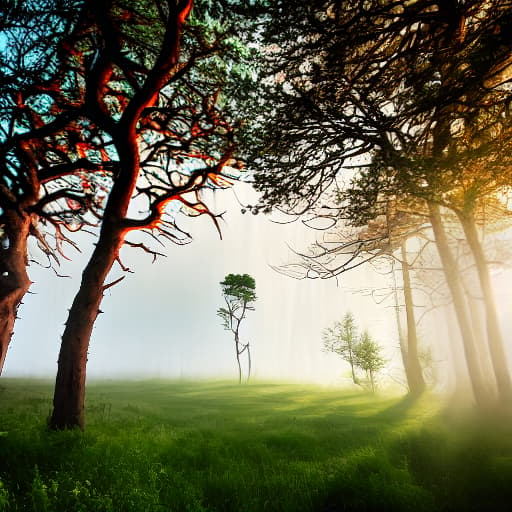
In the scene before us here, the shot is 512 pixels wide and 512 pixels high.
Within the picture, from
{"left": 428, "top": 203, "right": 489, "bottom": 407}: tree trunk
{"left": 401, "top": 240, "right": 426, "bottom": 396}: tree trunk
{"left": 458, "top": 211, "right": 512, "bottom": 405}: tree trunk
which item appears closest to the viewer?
{"left": 458, "top": 211, "right": 512, "bottom": 405}: tree trunk

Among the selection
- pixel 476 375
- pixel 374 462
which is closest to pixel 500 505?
pixel 374 462

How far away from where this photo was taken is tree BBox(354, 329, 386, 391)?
2908 cm

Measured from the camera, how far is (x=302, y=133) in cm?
723

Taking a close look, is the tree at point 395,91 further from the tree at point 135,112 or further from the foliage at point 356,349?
the foliage at point 356,349

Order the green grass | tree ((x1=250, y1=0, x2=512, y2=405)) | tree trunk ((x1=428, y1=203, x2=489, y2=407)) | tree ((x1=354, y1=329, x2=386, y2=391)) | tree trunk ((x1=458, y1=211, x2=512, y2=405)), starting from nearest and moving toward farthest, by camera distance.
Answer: the green grass
tree ((x1=250, y1=0, x2=512, y2=405))
tree trunk ((x1=458, y1=211, x2=512, y2=405))
tree trunk ((x1=428, y1=203, x2=489, y2=407))
tree ((x1=354, y1=329, x2=386, y2=391))

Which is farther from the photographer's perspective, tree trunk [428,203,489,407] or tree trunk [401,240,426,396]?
tree trunk [401,240,426,396]

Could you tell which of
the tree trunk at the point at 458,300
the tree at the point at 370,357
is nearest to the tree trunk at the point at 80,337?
the tree trunk at the point at 458,300

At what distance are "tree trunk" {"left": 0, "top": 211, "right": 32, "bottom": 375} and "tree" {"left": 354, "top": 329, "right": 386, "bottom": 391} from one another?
2946cm

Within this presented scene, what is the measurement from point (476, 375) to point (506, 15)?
13311 millimetres

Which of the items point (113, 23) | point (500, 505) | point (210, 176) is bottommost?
point (500, 505)

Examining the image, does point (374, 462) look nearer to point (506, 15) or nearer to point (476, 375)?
point (506, 15)

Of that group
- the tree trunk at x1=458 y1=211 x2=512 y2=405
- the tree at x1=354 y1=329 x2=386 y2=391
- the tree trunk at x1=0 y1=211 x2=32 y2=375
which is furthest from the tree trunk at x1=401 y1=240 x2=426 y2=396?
the tree trunk at x1=0 y1=211 x2=32 y2=375

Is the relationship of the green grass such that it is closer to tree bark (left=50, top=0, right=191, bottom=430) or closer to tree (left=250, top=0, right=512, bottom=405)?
tree bark (left=50, top=0, right=191, bottom=430)

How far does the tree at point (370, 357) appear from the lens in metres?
29.1
